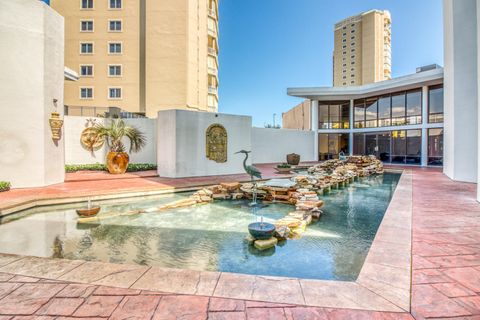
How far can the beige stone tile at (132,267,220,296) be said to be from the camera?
2.13 m

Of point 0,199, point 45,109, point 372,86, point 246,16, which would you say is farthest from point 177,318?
point 246,16

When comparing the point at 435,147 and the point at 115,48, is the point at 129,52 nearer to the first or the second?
the point at 115,48

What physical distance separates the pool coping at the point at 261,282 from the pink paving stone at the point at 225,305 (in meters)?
0.06

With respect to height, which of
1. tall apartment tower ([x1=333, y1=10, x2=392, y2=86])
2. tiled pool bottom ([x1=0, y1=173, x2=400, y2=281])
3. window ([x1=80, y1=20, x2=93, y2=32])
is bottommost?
tiled pool bottom ([x1=0, y1=173, x2=400, y2=281])

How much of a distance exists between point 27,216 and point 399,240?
6490mm

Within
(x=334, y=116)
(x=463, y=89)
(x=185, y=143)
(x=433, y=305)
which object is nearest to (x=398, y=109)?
(x=334, y=116)

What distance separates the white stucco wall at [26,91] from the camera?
6.73m

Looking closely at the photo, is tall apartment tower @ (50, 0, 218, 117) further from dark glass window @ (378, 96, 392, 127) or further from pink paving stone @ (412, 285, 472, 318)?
pink paving stone @ (412, 285, 472, 318)

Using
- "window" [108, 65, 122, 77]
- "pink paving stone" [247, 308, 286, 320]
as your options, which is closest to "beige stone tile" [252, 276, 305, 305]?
"pink paving stone" [247, 308, 286, 320]

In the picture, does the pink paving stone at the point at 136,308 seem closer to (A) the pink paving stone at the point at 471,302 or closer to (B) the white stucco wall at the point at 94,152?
(A) the pink paving stone at the point at 471,302

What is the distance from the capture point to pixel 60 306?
1.91m

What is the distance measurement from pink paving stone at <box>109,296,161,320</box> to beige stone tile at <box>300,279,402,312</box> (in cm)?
119

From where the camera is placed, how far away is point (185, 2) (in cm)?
1972

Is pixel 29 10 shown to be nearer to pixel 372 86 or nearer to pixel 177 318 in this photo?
pixel 177 318
